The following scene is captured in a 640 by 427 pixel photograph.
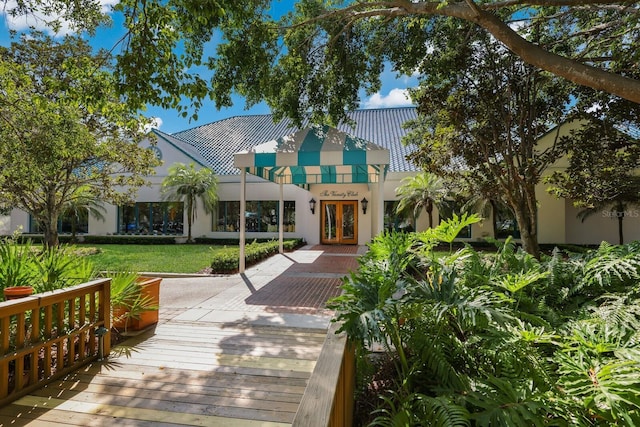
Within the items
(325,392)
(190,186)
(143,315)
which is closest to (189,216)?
(190,186)

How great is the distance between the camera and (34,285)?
379 cm

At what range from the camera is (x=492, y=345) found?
2.46 metres

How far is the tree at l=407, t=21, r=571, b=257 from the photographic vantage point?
833cm

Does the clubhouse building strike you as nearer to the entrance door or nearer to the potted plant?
the entrance door

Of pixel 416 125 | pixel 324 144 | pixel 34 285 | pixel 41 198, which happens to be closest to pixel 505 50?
pixel 416 125

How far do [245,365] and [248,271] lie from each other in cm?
645

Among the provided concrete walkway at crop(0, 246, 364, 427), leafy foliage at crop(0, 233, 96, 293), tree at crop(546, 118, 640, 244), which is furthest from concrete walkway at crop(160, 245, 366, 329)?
tree at crop(546, 118, 640, 244)

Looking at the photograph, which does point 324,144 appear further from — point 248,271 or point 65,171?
point 65,171

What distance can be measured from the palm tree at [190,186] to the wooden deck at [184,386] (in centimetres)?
1469

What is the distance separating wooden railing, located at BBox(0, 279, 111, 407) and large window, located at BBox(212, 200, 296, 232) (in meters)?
15.6

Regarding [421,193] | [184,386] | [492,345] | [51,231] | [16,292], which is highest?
[421,193]

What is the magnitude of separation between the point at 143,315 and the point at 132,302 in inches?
15.5

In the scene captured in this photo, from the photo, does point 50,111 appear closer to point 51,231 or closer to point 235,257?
point 235,257

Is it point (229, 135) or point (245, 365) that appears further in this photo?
point (229, 135)
